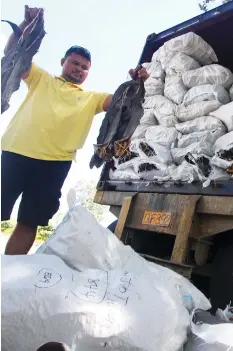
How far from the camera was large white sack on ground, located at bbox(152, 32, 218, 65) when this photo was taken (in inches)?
103

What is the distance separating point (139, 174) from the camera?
218cm

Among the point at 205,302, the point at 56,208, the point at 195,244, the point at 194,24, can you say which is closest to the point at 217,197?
the point at 195,244

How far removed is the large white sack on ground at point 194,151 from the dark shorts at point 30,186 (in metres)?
0.70

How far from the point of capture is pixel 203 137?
2078mm

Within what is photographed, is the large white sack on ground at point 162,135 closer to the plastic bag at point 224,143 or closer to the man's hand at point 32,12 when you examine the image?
the plastic bag at point 224,143

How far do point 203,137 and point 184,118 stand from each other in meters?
0.31

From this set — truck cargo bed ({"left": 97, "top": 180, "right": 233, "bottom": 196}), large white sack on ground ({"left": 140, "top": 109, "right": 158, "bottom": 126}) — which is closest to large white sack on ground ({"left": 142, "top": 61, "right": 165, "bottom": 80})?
large white sack on ground ({"left": 140, "top": 109, "right": 158, "bottom": 126})

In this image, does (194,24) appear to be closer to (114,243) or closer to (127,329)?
(114,243)

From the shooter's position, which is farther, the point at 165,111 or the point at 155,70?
the point at 155,70

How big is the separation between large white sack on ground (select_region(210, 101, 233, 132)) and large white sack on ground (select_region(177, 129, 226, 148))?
0.17ft

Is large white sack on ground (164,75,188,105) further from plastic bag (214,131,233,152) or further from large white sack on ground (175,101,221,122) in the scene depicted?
plastic bag (214,131,233,152)

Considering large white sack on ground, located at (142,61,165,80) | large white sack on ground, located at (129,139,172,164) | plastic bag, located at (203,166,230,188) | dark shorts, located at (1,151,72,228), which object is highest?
large white sack on ground, located at (142,61,165,80)

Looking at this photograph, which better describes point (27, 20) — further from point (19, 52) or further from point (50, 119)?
point (50, 119)

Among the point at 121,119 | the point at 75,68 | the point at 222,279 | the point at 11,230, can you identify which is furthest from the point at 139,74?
the point at 11,230
